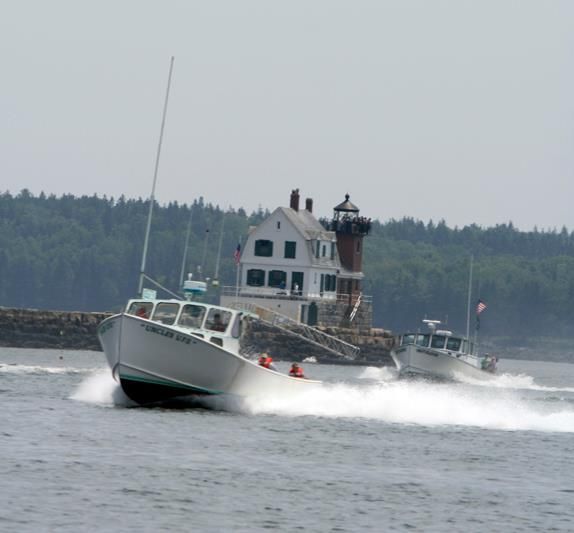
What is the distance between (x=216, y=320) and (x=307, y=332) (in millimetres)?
68710

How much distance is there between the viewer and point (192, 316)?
47.6 metres

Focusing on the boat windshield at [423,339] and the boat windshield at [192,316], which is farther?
the boat windshield at [423,339]

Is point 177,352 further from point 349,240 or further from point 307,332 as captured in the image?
point 349,240

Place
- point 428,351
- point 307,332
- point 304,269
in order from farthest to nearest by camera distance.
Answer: point 304,269 → point 307,332 → point 428,351

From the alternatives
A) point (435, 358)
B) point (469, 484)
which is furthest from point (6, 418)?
point (435, 358)

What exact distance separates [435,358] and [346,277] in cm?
4353

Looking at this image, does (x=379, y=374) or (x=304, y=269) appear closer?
(x=379, y=374)

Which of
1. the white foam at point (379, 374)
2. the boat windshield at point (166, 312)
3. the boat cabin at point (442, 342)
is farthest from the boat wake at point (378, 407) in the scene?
the white foam at point (379, 374)

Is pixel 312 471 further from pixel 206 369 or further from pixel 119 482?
pixel 206 369

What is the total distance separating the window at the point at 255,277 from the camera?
408ft

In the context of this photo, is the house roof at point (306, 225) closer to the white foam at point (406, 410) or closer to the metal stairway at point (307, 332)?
the metal stairway at point (307, 332)

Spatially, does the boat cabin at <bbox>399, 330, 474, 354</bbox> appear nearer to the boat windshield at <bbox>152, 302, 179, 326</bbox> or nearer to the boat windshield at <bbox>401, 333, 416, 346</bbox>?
the boat windshield at <bbox>401, 333, 416, 346</bbox>

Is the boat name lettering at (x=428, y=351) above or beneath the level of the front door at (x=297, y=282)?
beneath

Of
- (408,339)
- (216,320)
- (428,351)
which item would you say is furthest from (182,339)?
(408,339)
